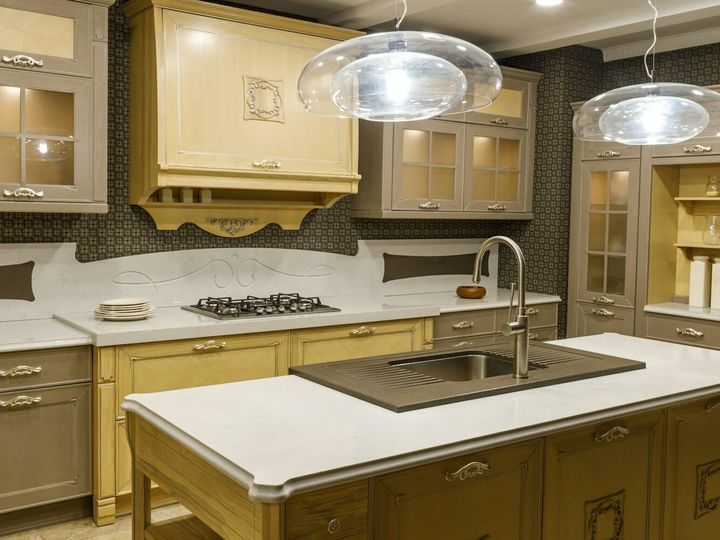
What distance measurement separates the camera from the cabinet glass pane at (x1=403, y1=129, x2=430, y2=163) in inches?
188

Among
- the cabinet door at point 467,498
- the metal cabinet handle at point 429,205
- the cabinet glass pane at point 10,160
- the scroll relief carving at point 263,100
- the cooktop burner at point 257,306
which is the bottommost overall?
the cabinet door at point 467,498

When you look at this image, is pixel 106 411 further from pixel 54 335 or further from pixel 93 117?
pixel 93 117

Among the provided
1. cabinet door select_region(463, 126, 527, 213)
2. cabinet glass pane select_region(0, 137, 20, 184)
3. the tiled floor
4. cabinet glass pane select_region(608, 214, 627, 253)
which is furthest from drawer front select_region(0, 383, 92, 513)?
cabinet glass pane select_region(608, 214, 627, 253)

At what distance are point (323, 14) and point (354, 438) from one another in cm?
329

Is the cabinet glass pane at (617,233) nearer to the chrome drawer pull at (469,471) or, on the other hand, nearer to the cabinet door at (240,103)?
the cabinet door at (240,103)

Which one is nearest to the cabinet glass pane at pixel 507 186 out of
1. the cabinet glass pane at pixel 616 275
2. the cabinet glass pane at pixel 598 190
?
the cabinet glass pane at pixel 598 190

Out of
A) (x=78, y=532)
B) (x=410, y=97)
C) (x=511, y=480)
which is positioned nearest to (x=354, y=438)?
(x=511, y=480)

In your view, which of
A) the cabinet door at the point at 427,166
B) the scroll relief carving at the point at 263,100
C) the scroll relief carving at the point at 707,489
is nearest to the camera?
the scroll relief carving at the point at 707,489

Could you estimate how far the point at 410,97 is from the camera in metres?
2.07

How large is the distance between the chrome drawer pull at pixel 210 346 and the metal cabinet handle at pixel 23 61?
1.45m

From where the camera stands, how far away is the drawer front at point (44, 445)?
128 inches

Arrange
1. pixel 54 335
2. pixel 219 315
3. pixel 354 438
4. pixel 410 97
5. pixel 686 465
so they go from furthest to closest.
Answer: pixel 219 315 → pixel 54 335 → pixel 686 465 → pixel 410 97 → pixel 354 438

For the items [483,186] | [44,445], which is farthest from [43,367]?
[483,186]

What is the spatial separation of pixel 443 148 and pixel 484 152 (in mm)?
357
